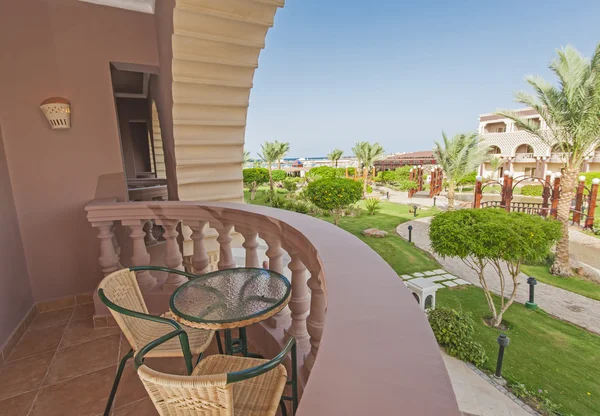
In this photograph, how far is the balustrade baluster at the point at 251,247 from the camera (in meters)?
2.18

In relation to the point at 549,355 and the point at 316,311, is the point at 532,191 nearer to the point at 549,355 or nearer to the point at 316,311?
the point at 549,355

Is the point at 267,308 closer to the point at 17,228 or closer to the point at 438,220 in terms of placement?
the point at 17,228

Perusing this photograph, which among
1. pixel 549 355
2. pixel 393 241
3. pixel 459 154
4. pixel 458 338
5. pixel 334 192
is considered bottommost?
pixel 549 355

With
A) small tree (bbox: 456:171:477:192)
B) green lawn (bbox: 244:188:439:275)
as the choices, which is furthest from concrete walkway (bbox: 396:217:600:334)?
small tree (bbox: 456:171:477:192)

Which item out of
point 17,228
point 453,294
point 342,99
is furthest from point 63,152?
point 342,99

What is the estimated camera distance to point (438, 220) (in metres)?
A: 7.65

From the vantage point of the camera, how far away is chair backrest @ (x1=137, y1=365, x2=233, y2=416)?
93cm

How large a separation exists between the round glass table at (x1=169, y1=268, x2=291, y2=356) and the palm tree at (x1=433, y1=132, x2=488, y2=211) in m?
18.5

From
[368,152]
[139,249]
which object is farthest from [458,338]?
[368,152]

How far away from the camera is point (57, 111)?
3.12 metres

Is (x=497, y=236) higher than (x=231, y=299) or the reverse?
the reverse

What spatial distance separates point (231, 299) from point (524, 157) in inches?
1548

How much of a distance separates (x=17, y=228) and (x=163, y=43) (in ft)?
8.17

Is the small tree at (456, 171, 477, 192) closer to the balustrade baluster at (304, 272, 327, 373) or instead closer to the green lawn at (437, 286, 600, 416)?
the green lawn at (437, 286, 600, 416)
